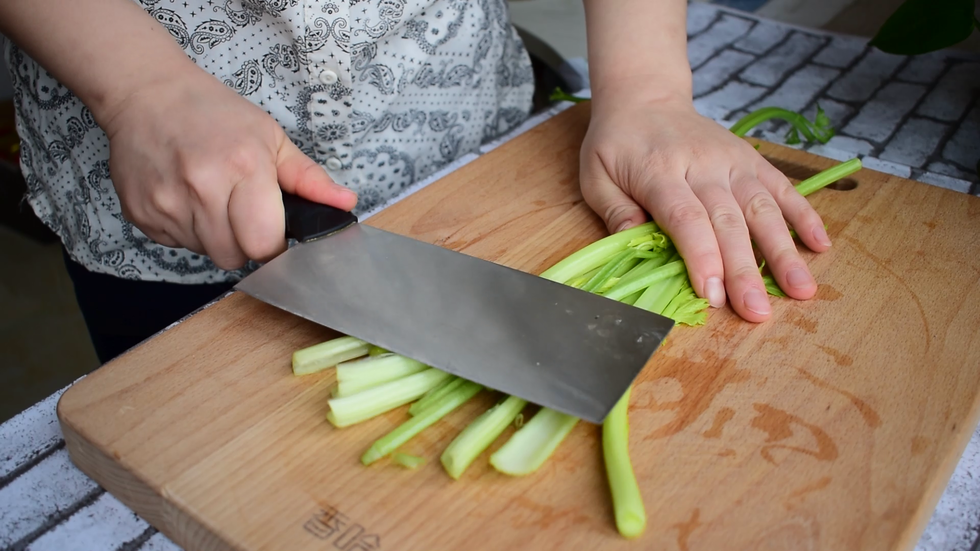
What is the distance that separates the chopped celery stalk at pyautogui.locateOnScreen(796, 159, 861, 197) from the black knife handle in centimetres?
101

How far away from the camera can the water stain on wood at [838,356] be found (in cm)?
127

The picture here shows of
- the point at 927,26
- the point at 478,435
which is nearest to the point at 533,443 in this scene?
the point at 478,435

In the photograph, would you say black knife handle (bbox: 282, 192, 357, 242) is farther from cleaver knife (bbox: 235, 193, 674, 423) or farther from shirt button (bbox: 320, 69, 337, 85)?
shirt button (bbox: 320, 69, 337, 85)

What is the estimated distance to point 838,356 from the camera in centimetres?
129

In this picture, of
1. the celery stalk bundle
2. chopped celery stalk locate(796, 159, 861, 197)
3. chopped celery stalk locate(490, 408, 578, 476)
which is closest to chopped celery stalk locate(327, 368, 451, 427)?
the celery stalk bundle

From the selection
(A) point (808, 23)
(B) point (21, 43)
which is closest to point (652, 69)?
(B) point (21, 43)

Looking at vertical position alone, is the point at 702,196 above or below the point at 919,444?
above

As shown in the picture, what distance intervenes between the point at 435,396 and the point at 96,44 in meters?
0.83

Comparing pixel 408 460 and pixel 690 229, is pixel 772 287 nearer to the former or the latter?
pixel 690 229

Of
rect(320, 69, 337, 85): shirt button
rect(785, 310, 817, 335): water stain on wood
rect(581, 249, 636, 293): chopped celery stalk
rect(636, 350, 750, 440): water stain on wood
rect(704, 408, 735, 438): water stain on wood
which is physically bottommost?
rect(785, 310, 817, 335): water stain on wood

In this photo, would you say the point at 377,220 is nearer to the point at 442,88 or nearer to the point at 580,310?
the point at 442,88

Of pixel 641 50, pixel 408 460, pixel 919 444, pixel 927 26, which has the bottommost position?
pixel 919 444

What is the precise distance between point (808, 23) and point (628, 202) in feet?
6.02

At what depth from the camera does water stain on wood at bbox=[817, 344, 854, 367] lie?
1275 millimetres
